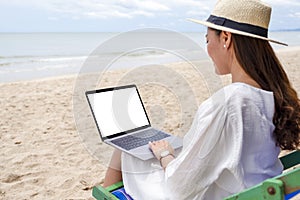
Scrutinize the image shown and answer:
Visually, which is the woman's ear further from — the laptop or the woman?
the laptop

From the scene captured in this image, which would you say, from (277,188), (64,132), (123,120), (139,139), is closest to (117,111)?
(123,120)

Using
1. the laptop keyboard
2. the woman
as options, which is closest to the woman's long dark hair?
the woman

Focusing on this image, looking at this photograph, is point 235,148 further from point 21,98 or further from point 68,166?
point 21,98

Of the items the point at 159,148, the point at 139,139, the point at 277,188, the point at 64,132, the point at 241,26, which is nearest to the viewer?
the point at 277,188

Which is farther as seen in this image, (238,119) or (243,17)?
(243,17)

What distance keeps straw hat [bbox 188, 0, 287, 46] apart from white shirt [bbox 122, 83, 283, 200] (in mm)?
233

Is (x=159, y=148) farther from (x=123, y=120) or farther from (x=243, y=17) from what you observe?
(x=243, y=17)

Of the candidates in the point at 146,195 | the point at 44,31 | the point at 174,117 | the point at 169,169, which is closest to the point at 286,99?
the point at 169,169

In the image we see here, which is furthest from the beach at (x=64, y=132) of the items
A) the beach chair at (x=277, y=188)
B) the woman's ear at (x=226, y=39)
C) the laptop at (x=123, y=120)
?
the beach chair at (x=277, y=188)

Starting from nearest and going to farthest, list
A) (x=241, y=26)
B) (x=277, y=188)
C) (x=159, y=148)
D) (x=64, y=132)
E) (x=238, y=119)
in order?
(x=277, y=188) < (x=238, y=119) < (x=241, y=26) < (x=159, y=148) < (x=64, y=132)

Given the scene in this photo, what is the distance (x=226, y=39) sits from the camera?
133cm

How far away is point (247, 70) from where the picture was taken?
4.25 ft

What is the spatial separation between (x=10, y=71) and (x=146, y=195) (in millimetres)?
9984

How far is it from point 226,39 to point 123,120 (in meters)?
0.77
